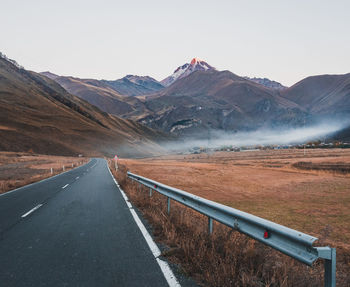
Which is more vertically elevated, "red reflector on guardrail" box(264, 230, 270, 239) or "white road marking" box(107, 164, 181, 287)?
"red reflector on guardrail" box(264, 230, 270, 239)

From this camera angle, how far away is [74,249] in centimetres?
497

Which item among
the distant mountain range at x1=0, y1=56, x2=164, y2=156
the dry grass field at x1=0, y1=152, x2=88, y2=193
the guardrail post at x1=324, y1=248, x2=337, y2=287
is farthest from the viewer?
the distant mountain range at x1=0, y1=56, x2=164, y2=156

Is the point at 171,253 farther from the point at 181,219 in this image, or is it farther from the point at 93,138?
the point at 93,138

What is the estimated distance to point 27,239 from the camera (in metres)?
5.62

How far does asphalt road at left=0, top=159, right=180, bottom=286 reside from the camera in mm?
3744

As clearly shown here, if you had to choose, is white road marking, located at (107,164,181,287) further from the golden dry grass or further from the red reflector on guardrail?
the red reflector on guardrail

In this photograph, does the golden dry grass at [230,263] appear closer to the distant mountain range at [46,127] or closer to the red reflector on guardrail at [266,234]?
the red reflector on guardrail at [266,234]

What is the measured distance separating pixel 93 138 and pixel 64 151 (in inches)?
860

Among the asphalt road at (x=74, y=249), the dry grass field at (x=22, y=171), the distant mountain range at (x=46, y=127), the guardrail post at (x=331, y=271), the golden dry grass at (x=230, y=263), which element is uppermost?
the distant mountain range at (x=46, y=127)

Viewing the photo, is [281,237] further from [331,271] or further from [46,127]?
[46,127]

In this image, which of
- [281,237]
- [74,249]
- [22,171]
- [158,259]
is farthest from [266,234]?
[22,171]

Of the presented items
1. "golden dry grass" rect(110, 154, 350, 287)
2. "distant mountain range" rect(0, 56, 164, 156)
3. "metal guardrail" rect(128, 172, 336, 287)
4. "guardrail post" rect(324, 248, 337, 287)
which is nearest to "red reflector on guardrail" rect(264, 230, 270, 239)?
"metal guardrail" rect(128, 172, 336, 287)

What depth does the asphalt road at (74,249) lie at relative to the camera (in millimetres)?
3744

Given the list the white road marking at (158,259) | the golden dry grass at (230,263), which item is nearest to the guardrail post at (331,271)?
the golden dry grass at (230,263)
